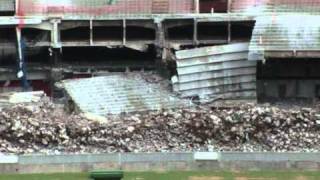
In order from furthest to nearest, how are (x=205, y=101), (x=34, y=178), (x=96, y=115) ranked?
(x=205, y=101)
(x=96, y=115)
(x=34, y=178)

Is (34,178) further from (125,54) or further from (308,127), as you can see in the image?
(125,54)

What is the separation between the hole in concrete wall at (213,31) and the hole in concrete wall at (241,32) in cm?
28

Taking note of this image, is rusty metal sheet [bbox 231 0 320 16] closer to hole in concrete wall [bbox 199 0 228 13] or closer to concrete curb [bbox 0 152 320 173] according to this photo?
hole in concrete wall [bbox 199 0 228 13]

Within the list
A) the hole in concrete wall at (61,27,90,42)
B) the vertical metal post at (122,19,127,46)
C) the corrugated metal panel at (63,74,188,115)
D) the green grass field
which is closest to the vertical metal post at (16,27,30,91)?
the hole in concrete wall at (61,27,90,42)

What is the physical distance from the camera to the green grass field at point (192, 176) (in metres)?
14.5

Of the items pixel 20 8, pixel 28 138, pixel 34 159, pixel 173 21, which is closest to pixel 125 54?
pixel 173 21

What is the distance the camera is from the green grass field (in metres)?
14.5

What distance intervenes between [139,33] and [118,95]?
227 inches

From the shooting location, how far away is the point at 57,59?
88.7 ft

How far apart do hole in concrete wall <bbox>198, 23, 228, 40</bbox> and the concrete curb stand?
12212 millimetres

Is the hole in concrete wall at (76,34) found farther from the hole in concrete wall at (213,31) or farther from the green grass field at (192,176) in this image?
the green grass field at (192,176)

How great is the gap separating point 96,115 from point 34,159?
604 centimetres

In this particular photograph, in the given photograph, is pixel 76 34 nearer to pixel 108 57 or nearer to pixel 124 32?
pixel 108 57

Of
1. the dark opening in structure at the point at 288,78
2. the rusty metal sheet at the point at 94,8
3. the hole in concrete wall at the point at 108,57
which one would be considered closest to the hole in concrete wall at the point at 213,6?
the rusty metal sheet at the point at 94,8
